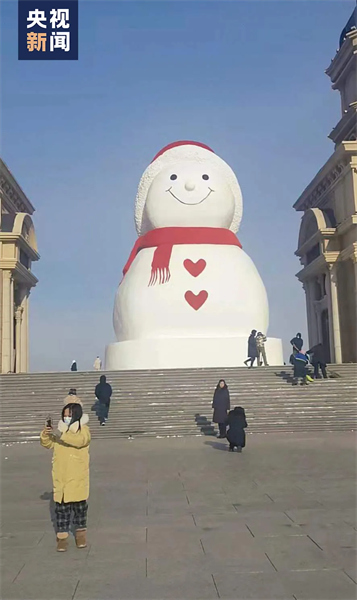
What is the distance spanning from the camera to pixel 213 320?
20906 mm

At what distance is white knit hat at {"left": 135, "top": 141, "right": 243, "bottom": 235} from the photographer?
22641 millimetres

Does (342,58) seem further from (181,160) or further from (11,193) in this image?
(11,193)

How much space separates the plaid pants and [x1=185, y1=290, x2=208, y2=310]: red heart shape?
52.3ft

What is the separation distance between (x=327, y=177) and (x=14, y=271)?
1453cm

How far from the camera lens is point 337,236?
24.7 m

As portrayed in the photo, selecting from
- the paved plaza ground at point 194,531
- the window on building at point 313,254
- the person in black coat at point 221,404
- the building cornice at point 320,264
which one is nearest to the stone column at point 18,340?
the building cornice at point 320,264

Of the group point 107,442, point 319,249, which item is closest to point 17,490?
point 107,442

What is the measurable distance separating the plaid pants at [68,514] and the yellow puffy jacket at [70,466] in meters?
0.09

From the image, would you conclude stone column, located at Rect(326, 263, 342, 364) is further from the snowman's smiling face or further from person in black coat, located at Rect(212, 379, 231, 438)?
person in black coat, located at Rect(212, 379, 231, 438)

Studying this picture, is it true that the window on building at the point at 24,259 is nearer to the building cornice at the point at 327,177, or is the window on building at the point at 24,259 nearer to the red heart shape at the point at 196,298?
the red heart shape at the point at 196,298

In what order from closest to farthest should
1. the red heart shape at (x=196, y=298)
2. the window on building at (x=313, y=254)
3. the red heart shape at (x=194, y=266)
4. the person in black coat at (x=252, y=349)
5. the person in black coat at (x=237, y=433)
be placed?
the person in black coat at (x=237, y=433), the person in black coat at (x=252, y=349), the red heart shape at (x=196, y=298), the red heart shape at (x=194, y=266), the window on building at (x=313, y=254)

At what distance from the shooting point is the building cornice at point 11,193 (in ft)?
78.0

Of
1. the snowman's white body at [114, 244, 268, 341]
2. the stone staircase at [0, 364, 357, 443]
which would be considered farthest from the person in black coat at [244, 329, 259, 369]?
the stone staircase at [0, 364, 357, 443]

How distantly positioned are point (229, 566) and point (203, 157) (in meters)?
19.9
